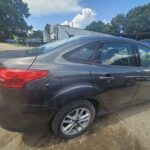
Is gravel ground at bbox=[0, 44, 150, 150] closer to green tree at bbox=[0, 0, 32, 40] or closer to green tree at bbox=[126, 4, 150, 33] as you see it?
green tree at bbox=[0, 0, 32, 40]

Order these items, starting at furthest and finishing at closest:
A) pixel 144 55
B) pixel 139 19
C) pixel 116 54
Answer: pixel 139 19 → pixel 144 55 → pixel 116 54

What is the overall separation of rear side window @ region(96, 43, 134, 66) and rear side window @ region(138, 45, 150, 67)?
0.30 meters

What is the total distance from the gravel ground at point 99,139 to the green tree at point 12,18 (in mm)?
56611

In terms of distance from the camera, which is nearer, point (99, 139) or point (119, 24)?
point (99, 139)

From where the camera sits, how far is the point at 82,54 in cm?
284

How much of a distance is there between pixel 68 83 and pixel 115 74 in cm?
89

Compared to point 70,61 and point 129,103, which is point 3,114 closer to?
point 70,61

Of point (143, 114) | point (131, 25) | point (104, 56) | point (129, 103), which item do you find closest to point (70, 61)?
point (104, 56)

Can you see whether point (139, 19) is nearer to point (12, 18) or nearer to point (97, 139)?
point (12, 18)

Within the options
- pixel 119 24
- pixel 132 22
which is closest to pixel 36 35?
pixel 119 24

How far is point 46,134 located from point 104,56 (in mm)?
1569

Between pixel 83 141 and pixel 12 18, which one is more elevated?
pixel 12 18

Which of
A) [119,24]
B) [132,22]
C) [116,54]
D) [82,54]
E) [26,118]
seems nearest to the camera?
[26,118]

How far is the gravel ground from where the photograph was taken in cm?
286
